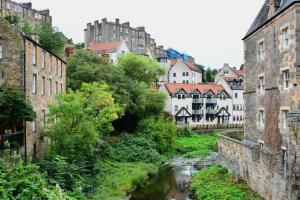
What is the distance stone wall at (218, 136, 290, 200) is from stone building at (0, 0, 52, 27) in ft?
193

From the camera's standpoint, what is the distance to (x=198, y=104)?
2965 inches

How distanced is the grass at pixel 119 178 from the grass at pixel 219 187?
515 cm

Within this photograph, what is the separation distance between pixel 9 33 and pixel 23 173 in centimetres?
1323

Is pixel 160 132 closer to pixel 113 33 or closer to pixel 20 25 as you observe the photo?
pixel 20 25

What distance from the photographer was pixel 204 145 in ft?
196

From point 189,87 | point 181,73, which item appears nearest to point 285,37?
point 189,87

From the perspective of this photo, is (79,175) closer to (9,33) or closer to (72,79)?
(9,33)

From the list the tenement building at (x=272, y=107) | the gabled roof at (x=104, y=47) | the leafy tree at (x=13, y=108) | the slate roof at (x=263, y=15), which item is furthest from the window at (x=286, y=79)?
the gabled roof at (x=104, y=47)

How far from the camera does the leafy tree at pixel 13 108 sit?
24.5 metres

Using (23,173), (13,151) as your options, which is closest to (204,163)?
(13,151)

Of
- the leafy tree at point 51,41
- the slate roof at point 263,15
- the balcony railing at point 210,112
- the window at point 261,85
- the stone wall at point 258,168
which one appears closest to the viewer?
the stone wall at point 258,168

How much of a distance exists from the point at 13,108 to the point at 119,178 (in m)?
12.8

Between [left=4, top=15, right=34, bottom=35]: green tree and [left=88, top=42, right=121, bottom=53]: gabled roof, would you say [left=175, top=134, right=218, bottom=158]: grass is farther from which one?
[left=88, top=42, right=121, bottom=53]: gabled roof

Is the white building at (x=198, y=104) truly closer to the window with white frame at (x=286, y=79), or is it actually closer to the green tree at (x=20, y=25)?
the green tree at (x=20, y=25)
